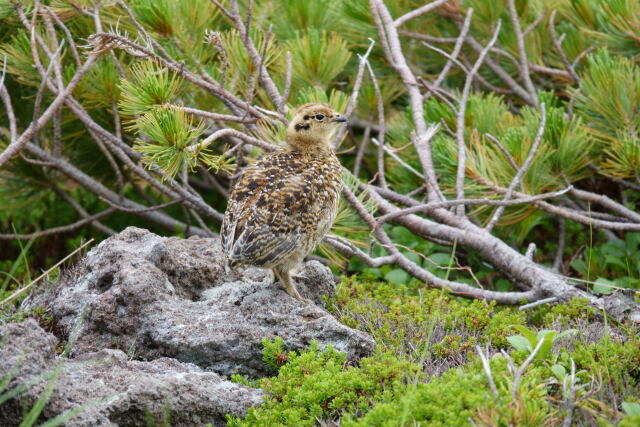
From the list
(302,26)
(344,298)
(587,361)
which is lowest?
(344,298)

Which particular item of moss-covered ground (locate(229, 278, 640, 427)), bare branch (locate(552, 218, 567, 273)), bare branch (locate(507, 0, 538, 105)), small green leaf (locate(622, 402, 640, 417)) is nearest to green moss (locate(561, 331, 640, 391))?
moss-covered ground (locate(229, 278, 640, 427))

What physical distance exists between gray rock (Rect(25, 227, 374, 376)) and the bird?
269mm

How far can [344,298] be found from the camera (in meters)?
5.15

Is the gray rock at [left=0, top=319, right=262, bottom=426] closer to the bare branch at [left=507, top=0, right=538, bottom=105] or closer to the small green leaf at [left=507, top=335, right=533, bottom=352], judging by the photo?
the small green leaf at [left=507, top=335, right=533, bottom=352]

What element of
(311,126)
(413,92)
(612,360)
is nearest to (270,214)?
(311,126)

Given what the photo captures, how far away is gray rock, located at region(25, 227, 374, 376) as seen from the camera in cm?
425

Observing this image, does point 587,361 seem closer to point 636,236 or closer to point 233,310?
point 233,310

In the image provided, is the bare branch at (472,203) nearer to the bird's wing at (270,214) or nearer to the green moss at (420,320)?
the green moss at (420,320)

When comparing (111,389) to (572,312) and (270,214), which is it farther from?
(572,312)

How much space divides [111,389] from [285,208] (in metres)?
1.46

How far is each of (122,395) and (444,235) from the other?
122 inches

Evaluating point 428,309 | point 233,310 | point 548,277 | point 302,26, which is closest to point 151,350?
point 233,310

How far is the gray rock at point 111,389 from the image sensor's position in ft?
11.3

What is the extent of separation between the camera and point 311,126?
5.11m
